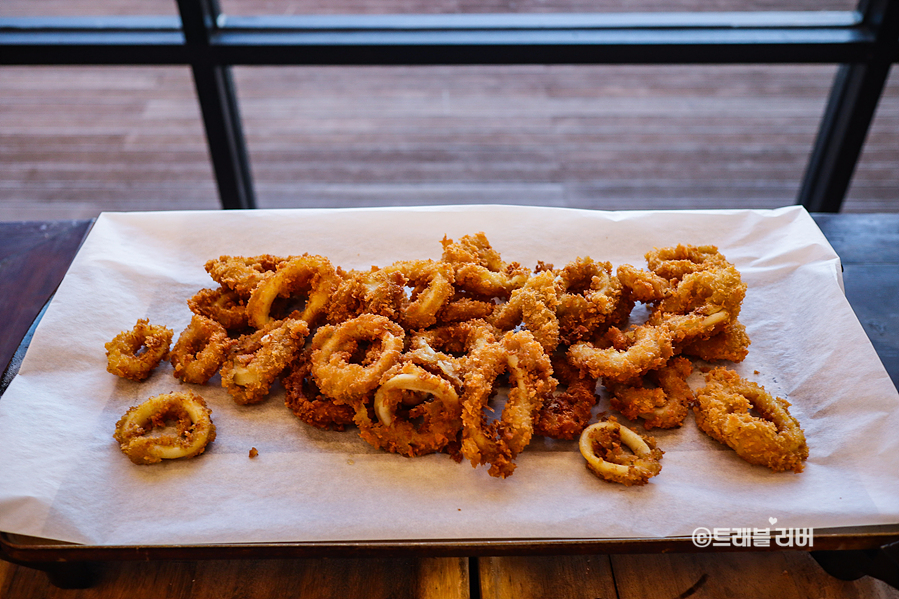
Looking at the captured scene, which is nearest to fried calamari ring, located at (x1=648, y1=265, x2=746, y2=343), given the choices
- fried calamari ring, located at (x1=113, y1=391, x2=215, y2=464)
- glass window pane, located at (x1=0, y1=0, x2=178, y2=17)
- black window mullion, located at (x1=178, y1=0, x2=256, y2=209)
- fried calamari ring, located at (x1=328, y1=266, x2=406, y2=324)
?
fried calamari ring, located at (x1=328, y1=266, x2=406, y2=324)

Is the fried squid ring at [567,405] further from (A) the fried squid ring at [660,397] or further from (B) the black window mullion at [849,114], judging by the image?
(B) the black window mullion at [849,114]

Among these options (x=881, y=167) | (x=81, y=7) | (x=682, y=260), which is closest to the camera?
(x=682, y=260)

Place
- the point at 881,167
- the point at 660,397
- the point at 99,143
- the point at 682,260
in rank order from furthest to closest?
the point at 99,143 → the point at 881,167 → the point at 682,260 → the point at 660,397

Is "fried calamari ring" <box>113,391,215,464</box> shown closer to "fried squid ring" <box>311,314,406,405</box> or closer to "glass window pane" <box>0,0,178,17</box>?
"fried squid ring" <box>311,314,406,405</box>

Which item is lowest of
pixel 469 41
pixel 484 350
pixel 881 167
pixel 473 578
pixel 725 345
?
pixel 881 167

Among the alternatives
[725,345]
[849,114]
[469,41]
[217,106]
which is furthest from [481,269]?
[849,114]

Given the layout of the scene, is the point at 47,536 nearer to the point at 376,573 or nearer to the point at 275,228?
the point at 376,573

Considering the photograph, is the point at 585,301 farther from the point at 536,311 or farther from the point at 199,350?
the point at 199,350
